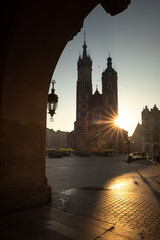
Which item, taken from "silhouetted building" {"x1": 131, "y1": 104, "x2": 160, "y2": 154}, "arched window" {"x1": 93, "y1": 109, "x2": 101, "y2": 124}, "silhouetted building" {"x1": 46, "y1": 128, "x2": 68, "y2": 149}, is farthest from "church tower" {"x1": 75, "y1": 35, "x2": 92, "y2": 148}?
"silhouetted building" {"x1": 46, "y1": 128, "x2": 68, "y2": 149}

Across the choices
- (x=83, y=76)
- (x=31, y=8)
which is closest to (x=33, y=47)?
(x=31, y=8)

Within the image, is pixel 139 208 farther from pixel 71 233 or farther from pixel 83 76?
pixel 83 76

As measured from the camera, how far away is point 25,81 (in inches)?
150

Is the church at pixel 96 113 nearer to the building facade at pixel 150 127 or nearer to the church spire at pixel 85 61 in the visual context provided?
the church spire at pixel 85 61

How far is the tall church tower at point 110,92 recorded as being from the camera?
55562 mm

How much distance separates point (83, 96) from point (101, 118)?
9.77m

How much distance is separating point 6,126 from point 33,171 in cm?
124

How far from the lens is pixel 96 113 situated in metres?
56.0

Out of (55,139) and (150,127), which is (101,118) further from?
(55,139)

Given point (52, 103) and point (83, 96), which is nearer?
point (52, 103)

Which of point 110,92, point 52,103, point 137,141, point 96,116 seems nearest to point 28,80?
point 52,103

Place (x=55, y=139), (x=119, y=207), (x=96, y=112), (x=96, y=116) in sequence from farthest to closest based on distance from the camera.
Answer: (x=55, y=139), (x=96, y=112), (x=96, y=116), (x=119, y=207)

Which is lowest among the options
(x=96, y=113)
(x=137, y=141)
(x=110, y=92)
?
(x=137, y=141)

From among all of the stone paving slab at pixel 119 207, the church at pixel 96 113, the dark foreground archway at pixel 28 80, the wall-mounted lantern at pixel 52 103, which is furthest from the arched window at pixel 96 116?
the dark foreground archway at pixel 28 80
